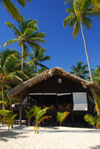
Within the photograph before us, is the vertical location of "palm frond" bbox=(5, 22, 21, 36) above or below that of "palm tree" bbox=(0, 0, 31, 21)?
above

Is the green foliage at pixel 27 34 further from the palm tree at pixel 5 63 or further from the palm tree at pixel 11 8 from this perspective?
the palm tree at pixel 11 8

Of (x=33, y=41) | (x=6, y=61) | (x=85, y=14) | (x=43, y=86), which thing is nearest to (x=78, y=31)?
(x=85, y=14)

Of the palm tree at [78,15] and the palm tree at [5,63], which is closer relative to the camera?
the palm tree at [78,15]

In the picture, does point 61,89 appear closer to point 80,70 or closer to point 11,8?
point 11,8

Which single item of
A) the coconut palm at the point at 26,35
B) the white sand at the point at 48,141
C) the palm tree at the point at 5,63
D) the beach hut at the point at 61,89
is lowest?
the white sand at the point at 48,141

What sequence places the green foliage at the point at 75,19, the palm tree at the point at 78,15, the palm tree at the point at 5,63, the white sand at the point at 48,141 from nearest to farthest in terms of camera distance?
the white sand at the point at 48,141, the palm tree at the point at 78,15, the palm tree at the point at 5,63, the green foliage at the point at 75,19

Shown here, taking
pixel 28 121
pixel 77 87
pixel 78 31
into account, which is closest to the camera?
pixel 28 121

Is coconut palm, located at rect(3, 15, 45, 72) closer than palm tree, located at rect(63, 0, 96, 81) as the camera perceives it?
No

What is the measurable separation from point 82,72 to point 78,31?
649 inches

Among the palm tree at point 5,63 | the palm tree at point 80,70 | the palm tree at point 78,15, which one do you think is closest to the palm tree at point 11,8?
the palm tree at point 5,63

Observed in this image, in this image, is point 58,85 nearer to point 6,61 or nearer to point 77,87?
point 77,87

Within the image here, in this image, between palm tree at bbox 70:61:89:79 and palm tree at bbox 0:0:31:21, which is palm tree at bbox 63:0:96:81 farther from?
palm tree at bbox 70:61:89:79

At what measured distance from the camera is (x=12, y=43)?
12320 millimetres

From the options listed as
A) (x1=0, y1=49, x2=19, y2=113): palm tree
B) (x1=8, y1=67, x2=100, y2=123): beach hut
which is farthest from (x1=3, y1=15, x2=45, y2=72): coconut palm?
(x1=8, y1=67, x2=100, y2=123): beach hut
